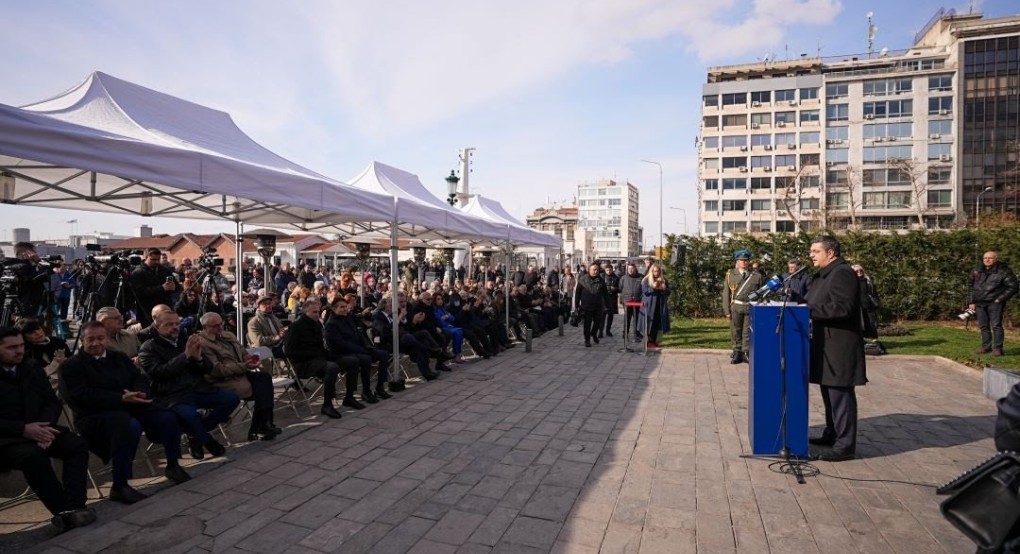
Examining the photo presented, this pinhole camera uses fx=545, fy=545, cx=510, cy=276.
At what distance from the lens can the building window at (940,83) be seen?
60719 mm

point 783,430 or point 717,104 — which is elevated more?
point 717,104

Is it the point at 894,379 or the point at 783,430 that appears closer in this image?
the point at 783,430

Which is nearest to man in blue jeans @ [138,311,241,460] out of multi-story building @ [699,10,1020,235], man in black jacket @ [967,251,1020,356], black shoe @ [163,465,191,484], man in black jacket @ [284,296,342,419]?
black shoe @ [163,465,191,484]

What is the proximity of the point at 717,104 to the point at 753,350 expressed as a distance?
253ft

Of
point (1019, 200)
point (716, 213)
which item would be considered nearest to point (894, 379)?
point (1019, 200)

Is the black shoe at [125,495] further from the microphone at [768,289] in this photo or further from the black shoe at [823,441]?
the black shoe at [823,441]

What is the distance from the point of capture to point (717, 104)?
7325cm

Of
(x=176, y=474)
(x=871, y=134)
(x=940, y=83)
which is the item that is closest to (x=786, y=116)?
(x=871, y=134)

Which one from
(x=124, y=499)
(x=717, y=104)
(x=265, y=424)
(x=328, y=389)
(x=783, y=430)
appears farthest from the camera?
(x=717, y=104)

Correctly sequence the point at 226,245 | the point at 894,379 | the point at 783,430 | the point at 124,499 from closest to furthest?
the point at 124,499 < the point at 783,430 < the point at 894,379 < the point at 226,245

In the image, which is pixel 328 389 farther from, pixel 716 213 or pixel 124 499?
pixel 716 213

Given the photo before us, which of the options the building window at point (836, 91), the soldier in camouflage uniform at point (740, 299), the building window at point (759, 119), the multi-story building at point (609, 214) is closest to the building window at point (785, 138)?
the building window at point (759, 119)

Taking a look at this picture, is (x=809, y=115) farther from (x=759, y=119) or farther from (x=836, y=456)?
(x=836, y=456)

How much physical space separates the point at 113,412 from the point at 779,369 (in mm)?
5226
